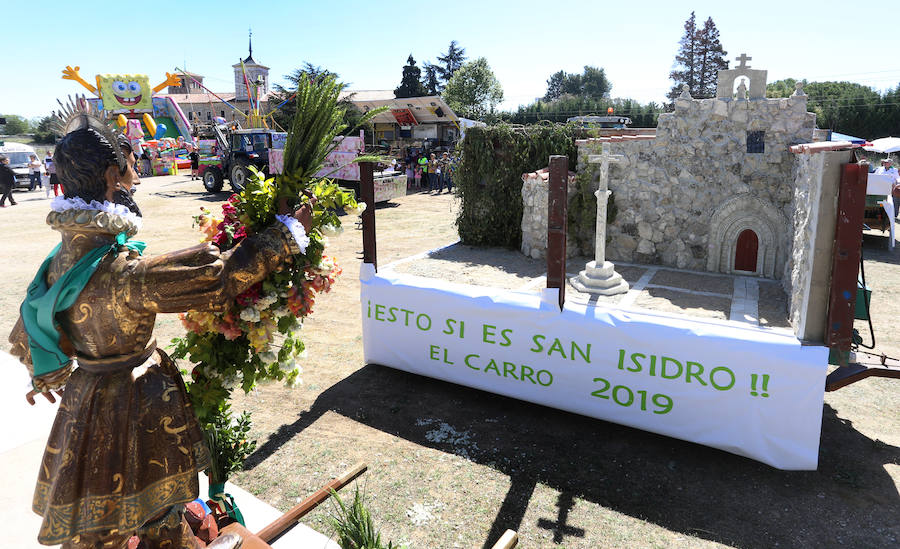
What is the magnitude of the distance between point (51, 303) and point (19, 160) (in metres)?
30.3

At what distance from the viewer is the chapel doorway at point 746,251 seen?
8.41 m

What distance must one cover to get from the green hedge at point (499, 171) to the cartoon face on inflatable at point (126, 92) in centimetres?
3317

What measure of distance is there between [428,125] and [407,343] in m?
25.6

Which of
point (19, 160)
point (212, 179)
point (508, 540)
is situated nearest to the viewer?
point (508, 540)

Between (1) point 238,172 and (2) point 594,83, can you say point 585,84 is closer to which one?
(2) point 594,83

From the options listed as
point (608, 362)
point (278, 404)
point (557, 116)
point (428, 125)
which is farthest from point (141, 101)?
point (608, 362)

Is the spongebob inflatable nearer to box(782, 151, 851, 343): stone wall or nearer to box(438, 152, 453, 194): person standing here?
box(438, 152, 453, 194): person standing

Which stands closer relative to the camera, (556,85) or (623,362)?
(623,362)

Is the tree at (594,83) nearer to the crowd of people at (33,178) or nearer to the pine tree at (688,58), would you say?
the pine tree at (688,58)

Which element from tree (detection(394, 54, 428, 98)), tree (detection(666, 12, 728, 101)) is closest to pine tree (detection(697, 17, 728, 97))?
tree (detection(666, 12, 728, 101))

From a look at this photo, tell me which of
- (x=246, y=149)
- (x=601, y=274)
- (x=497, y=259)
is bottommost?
(x=497, y=259)

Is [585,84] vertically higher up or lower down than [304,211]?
higher up

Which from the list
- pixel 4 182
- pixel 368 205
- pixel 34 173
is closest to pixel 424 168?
pixel 4 182

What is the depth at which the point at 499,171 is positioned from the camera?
10625 millimetres
